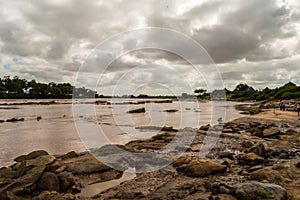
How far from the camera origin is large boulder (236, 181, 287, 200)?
21.8ft

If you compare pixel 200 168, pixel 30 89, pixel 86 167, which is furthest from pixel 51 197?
pixel 30 89

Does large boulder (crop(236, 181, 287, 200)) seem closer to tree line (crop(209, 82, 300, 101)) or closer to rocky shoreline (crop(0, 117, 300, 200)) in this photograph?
rocky shoreline (crop(0, 117, 300, 200))

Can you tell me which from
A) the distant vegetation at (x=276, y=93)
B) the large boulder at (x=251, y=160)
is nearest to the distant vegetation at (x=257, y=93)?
the distant vegetation at (x=276, y=93)

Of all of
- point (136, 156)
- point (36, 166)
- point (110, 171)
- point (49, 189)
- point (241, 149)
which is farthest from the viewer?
point (241, 149)

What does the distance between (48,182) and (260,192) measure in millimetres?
6381

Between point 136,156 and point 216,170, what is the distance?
4.36m

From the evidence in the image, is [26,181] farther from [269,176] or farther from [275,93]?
[275,93]

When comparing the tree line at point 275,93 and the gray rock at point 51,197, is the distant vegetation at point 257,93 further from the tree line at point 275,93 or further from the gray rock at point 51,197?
the gray rock at point 51,197

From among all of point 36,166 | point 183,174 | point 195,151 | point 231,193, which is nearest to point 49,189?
point 36,166

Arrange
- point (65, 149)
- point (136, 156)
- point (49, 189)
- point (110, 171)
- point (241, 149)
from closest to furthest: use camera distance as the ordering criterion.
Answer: point (49, 189) → point (110, 171) → point (136, 156) → point (241, 149) → point (65, 149)

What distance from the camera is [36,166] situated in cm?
949

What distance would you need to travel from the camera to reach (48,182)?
8789 millimetres

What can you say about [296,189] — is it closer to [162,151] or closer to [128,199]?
[128,199]

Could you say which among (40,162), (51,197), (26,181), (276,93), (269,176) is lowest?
(51,197)
